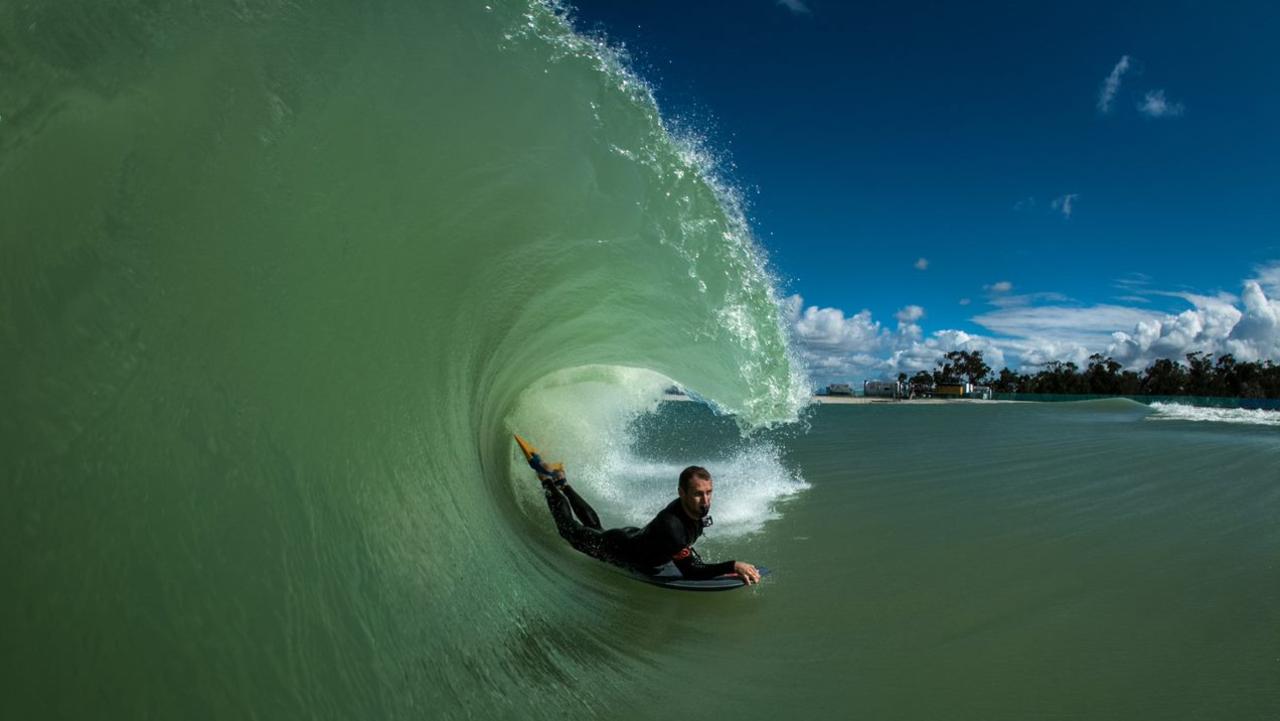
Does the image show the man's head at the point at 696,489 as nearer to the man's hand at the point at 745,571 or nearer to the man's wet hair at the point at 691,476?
the man's wet hair at the point at 691,476

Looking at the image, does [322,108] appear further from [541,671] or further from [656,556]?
[656,556]

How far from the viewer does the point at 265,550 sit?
2.83 metres

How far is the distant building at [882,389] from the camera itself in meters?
132

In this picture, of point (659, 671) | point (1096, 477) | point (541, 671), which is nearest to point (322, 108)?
point (541, 671)

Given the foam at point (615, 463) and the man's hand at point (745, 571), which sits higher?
the foam at point (615, 463)

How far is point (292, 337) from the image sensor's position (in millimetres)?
3438

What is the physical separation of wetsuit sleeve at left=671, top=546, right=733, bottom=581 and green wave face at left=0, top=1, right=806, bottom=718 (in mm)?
374

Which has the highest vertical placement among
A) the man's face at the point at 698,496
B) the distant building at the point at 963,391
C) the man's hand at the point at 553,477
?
the distant building at the point at 963,391

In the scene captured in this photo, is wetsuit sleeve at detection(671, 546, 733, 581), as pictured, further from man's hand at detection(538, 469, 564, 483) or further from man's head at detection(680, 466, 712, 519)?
man's hand at detection(538, 469, 564, 483)

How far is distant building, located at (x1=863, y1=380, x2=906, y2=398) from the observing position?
132m

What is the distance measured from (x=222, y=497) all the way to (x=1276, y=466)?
21.4m

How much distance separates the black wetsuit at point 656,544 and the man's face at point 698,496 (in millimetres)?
146

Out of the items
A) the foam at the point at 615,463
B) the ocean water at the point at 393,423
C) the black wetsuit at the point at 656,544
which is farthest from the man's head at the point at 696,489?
the foam at the point at 615,463

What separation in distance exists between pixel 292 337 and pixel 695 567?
12.1ft
